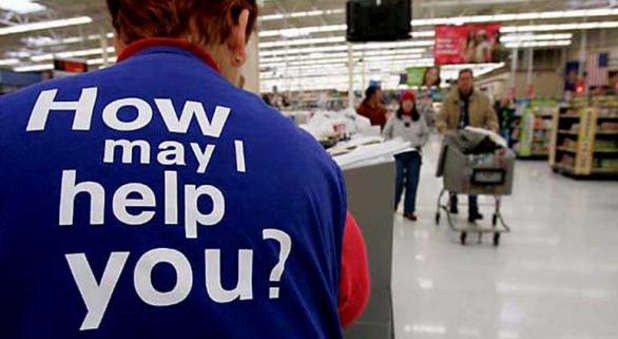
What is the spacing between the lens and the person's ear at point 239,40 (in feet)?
2.24

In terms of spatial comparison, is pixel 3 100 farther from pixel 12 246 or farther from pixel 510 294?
pixel 510 294

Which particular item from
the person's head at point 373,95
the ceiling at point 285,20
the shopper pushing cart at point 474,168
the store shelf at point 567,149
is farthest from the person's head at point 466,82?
the ceiling at point 285,20

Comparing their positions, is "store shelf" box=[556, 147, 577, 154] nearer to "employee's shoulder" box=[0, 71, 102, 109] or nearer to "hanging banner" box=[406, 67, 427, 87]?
"hanging banner" box=[406, 67, 427, 87]

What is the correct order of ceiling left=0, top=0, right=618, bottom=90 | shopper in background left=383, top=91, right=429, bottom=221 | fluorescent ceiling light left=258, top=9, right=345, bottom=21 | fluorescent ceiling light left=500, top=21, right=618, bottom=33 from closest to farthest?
shopper in background left=383, top=91, right=429, bottom=221 < ceiling left=0, top=0, right=618, bottom=90 < fluorescent ceiling light left=258, top=9, right=345, bottom=21 < fluorescent ceiling light left=500, top=21, right=618, bottom=33

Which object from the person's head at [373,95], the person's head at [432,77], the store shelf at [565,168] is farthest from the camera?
the person's head at [432,77]

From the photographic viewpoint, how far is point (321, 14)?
13727 mm

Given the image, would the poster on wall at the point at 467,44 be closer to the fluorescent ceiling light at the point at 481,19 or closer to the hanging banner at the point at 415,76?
the fluorescent ceiling light at the point at 481,19

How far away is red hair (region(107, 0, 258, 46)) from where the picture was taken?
24.8 inches

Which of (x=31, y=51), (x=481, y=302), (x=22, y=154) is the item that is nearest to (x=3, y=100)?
(x=22, y=154)

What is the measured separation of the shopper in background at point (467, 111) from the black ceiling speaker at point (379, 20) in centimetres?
92

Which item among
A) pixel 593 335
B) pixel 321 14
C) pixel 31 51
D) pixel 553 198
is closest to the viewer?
pixel 593 335

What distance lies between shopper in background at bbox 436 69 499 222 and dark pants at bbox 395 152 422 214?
43cm

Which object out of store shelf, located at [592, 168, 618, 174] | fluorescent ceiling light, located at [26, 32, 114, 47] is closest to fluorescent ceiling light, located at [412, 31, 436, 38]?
store shelf, located at [592, 168, 618, 174]

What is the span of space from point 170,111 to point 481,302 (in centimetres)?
281
